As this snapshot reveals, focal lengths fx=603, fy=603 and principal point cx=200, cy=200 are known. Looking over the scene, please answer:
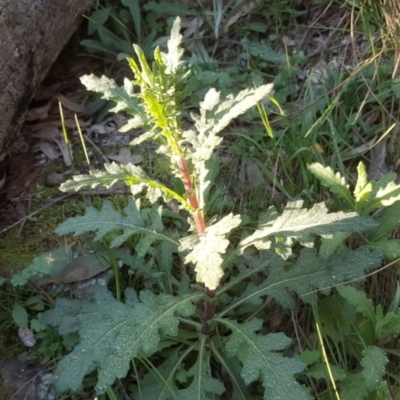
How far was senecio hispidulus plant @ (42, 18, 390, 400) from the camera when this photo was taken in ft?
6.54

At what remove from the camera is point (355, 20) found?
333 centimetres

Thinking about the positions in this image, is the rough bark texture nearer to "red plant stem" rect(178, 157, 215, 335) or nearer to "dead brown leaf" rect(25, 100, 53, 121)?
"dead brown leaf" rect(25, 100, 53, 121)

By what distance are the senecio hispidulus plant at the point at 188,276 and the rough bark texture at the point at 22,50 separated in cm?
87

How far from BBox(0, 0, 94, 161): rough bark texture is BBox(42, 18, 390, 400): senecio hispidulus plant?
2.84 ft

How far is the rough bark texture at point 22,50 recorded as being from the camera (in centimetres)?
287

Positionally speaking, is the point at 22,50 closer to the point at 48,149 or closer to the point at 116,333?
the point at 48,149

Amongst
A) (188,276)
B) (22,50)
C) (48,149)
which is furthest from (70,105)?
(188,276)

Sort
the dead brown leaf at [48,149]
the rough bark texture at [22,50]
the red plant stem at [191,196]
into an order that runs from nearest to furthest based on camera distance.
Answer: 1. the red plant stem at [191,196]
2. the rough bark texture at [22,50]
3. the dead brown leaf at [48,149]

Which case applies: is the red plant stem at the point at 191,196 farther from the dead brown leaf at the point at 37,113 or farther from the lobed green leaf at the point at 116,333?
the dead brown leaf at the point at 37,113

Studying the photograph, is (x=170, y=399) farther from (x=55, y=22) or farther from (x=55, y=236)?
(x=55, y=22)

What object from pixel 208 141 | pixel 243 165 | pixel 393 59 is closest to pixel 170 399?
pixel 208 141

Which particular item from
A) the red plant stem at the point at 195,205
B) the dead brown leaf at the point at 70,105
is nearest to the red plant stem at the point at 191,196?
the red plant stem at the point at 195,205

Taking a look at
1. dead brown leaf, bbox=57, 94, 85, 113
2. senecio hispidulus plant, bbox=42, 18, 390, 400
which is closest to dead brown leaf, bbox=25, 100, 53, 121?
dead brown leaf, bbox=57, 94, 85, 113

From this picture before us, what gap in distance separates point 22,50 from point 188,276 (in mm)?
1413
